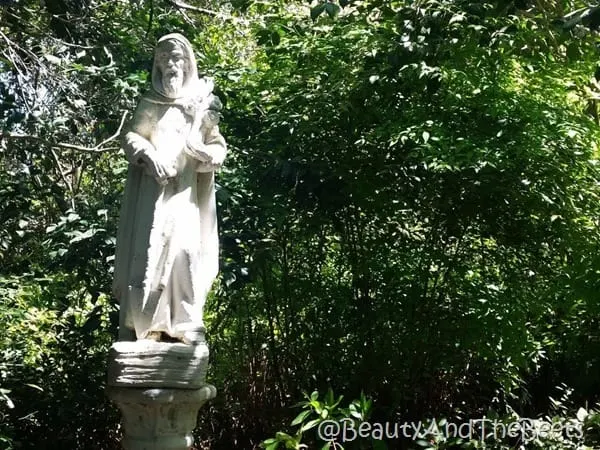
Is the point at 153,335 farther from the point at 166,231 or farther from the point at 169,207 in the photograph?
the point at 169,207

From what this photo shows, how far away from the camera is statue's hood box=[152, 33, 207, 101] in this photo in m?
3.81

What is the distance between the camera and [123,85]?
518cm

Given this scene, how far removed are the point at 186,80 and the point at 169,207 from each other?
65 centimetres

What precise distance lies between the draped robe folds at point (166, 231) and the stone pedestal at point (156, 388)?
0.13m

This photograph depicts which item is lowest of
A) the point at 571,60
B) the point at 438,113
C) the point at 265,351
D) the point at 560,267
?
the point at 265,351

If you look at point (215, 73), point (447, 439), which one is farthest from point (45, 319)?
point (447, 439)

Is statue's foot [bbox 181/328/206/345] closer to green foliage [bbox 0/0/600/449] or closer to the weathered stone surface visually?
the weathered stone surface

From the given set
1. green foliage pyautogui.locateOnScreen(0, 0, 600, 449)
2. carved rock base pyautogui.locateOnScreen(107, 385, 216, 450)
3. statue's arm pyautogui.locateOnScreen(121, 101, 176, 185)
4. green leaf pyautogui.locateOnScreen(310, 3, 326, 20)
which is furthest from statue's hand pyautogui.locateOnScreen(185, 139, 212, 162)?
green foliage pyautogui.locateOnScreen(0, 0, 600, 449)

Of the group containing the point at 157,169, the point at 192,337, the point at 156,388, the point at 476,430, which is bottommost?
the point at 476,430

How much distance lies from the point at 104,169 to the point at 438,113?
2.87 metres

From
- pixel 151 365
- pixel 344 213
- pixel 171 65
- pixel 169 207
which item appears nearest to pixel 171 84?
pixel 171 65

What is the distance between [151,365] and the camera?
11.3ft

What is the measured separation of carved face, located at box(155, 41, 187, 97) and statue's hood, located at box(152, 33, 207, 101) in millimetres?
18

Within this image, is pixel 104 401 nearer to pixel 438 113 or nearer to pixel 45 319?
pixel 45 319
